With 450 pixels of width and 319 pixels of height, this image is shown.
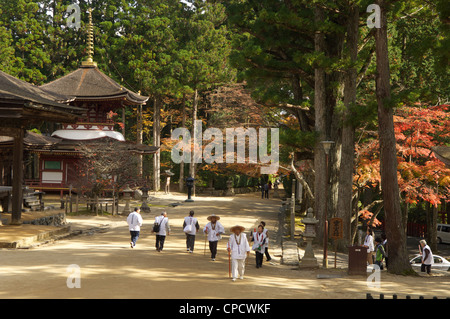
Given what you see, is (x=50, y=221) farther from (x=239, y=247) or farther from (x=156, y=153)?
(x=156, y=153)

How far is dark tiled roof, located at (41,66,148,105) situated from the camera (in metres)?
33.7

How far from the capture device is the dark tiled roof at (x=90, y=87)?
111 feet

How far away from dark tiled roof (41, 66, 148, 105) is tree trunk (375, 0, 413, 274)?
71.7ft

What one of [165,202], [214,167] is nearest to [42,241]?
[165,202]

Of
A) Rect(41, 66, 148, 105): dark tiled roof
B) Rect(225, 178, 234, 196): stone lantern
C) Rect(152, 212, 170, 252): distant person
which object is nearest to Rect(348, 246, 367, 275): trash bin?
Rect(152, 212, 170, 252): distant person

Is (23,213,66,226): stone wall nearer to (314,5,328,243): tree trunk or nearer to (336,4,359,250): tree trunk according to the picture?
(314,5,328,243): tree trunk

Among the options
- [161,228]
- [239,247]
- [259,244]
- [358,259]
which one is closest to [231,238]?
[239,247]

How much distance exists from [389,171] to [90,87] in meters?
25.1

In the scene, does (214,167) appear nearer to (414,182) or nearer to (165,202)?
(165,202)

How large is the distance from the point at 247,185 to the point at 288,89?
2594cm

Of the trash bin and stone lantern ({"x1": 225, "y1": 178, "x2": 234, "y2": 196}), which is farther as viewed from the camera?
stone lantern ({"x1": 225, "y1": 178, "x2": 234, "y2": 196})

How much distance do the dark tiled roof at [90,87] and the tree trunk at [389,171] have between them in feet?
71.7

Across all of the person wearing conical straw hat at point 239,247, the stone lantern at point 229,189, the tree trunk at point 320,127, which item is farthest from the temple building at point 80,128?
the person wearing conical straw hat at point 239,247

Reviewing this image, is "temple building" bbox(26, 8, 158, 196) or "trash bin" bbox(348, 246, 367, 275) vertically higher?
"temple building" bbox(26, 8, 158, 196)
